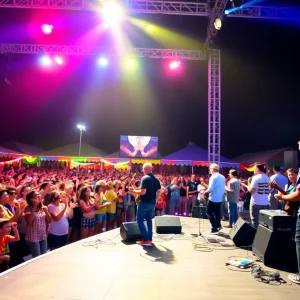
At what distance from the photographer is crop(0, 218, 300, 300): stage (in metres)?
2.75

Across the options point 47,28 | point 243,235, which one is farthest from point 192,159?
point 243,235

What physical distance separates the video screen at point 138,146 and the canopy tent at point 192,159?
3.20 feet

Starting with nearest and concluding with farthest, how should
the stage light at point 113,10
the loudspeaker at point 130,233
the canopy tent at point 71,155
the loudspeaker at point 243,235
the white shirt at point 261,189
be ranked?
1. the loudspeaker at point 243,235
2. the loudspeaker at point 130,233
3. the white shirt at point 261,189
4. the stage light at point 113,10
5. the canopy tent at point 71,155

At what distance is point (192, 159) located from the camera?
16594 millimetres

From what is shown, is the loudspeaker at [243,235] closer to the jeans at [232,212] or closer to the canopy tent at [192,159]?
the jeans at [232,212]

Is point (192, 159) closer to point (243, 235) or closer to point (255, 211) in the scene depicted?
point (255, 211)

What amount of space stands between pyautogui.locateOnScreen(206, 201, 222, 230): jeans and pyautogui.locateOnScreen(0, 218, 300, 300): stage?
1.24 metres

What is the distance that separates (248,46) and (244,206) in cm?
916

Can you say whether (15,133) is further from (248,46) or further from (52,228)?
(52,228)

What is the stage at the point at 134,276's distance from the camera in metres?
2.75

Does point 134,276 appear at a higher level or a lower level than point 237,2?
lower

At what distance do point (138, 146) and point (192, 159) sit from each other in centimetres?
344

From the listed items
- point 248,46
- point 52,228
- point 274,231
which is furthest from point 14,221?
point 248,46

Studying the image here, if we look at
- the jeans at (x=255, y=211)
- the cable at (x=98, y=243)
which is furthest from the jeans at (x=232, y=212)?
the cable at (x=98, y=243)
